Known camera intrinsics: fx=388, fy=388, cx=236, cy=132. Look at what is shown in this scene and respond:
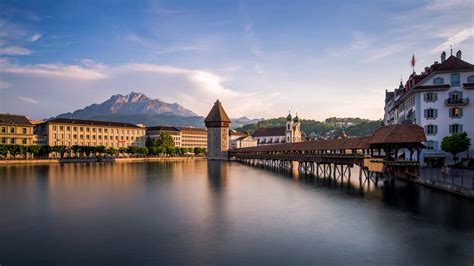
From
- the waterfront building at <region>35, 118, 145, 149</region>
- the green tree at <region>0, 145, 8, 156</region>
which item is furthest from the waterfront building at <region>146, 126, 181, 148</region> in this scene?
the green tree at <region>0, 145, 8, 156</region>

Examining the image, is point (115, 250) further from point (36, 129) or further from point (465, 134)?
point (36, 129)

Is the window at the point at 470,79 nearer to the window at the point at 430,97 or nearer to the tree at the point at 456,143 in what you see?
the window at the point at 430,97

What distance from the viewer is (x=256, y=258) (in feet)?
50.1

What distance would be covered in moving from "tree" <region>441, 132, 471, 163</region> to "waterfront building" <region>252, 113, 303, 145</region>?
114m

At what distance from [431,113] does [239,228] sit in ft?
110

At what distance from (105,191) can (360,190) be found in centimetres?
2360

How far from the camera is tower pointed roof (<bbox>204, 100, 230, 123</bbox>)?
12895 centimetres

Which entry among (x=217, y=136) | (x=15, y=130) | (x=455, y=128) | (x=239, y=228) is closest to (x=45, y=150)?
(x=15, y=130)

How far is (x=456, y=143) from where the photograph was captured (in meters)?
40.0

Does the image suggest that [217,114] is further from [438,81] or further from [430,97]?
[438,81]

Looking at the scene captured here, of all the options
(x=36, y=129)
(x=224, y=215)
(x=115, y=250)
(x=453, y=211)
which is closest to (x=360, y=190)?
(x=453, y=211)

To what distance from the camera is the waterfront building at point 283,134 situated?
15725cm

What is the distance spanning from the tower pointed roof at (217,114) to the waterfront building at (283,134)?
3458cm

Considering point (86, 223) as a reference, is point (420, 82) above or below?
above
